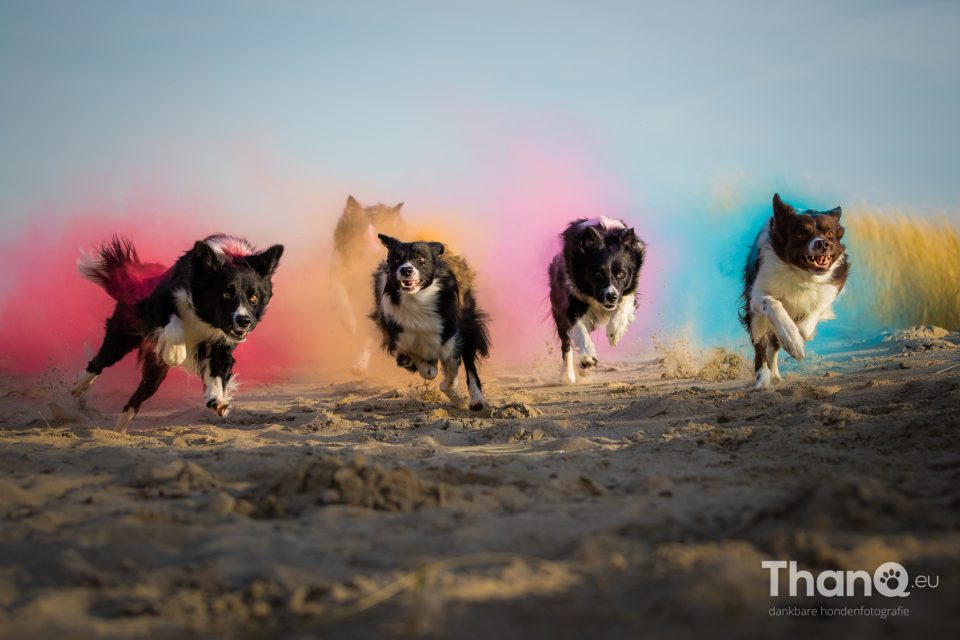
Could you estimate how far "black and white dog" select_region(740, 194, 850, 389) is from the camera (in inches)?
357

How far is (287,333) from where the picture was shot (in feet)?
53.9

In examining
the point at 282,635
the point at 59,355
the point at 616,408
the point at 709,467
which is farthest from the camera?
the point at 59,355

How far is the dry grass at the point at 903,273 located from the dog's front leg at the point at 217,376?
9197 mm

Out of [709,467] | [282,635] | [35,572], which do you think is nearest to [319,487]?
[35,572]

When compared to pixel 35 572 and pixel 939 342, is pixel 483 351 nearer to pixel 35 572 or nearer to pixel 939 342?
pixel 939 342

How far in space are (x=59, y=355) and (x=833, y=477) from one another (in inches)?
544

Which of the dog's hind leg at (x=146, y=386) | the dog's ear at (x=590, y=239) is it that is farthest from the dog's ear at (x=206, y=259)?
the dog's ear at (x=590, y=239)

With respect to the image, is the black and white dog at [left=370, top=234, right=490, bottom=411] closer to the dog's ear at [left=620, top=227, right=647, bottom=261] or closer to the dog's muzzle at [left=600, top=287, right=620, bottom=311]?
the dog's muzzle at [left=600, top=287, right=620, bottom=311]

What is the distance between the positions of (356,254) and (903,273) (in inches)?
332

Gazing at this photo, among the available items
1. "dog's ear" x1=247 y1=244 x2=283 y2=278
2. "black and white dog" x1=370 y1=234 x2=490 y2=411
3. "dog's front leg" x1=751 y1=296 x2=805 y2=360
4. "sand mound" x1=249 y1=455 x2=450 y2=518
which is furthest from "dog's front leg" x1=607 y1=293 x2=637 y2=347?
"sand mound" x1=249 y1=455 x2=450 y2=518

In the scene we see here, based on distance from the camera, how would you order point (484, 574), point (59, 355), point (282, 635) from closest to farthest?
point (282, 635), point (484, 574), point (59, 355)

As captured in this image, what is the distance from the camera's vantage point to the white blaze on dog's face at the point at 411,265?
9383 mm

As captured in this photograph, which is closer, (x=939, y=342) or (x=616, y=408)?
(x=616, y=408)

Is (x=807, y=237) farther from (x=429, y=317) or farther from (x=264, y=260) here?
(x=264, y=260)
